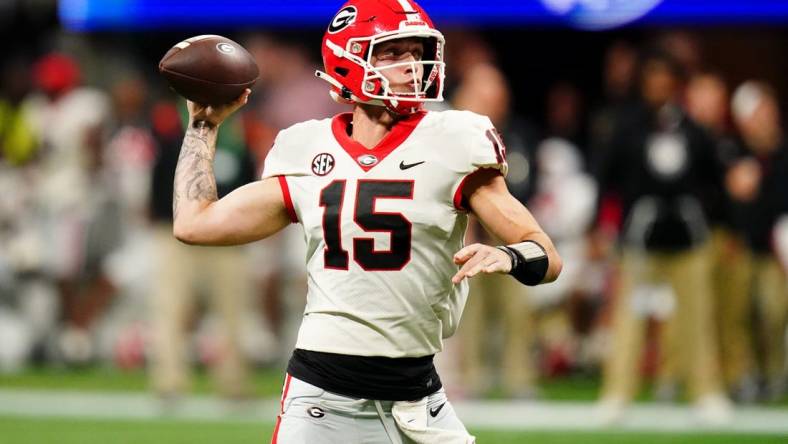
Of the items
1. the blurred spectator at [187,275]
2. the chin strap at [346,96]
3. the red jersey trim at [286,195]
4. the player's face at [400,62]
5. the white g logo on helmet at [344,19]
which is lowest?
the blurred spectator at [187,275]

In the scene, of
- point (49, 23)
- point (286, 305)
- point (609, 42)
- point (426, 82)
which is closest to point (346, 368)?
point (426, 82)

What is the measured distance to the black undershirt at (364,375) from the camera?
3.63 m

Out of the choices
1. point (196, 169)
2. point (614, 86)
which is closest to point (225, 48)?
point (196, 169)

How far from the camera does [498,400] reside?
934 centimetres

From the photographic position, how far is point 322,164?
3748 mm

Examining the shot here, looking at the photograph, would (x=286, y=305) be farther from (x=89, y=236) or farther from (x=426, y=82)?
(x=426, y=82)

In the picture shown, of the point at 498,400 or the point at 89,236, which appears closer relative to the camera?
the point at 498,400

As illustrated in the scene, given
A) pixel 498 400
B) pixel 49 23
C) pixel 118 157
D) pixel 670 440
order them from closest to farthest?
pixel 670 440, pixel 498 400, pixel 118 157, pixel 49 23

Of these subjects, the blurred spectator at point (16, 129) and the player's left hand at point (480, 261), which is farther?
the blurred spectator at point (16, 129)

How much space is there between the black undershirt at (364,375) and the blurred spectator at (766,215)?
6.40m

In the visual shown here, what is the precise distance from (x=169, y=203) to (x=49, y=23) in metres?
6.61

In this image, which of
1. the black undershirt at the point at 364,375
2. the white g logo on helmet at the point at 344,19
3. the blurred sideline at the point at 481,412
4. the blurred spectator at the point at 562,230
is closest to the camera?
the black undershirt at the point at 364,375

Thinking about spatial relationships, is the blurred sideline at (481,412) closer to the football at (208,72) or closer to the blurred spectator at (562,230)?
the blurred spectator at (562,230)

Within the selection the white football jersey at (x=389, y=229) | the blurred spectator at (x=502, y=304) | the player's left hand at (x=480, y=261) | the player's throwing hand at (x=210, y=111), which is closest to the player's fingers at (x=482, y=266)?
the player's left hand at (x=480, y=261)
